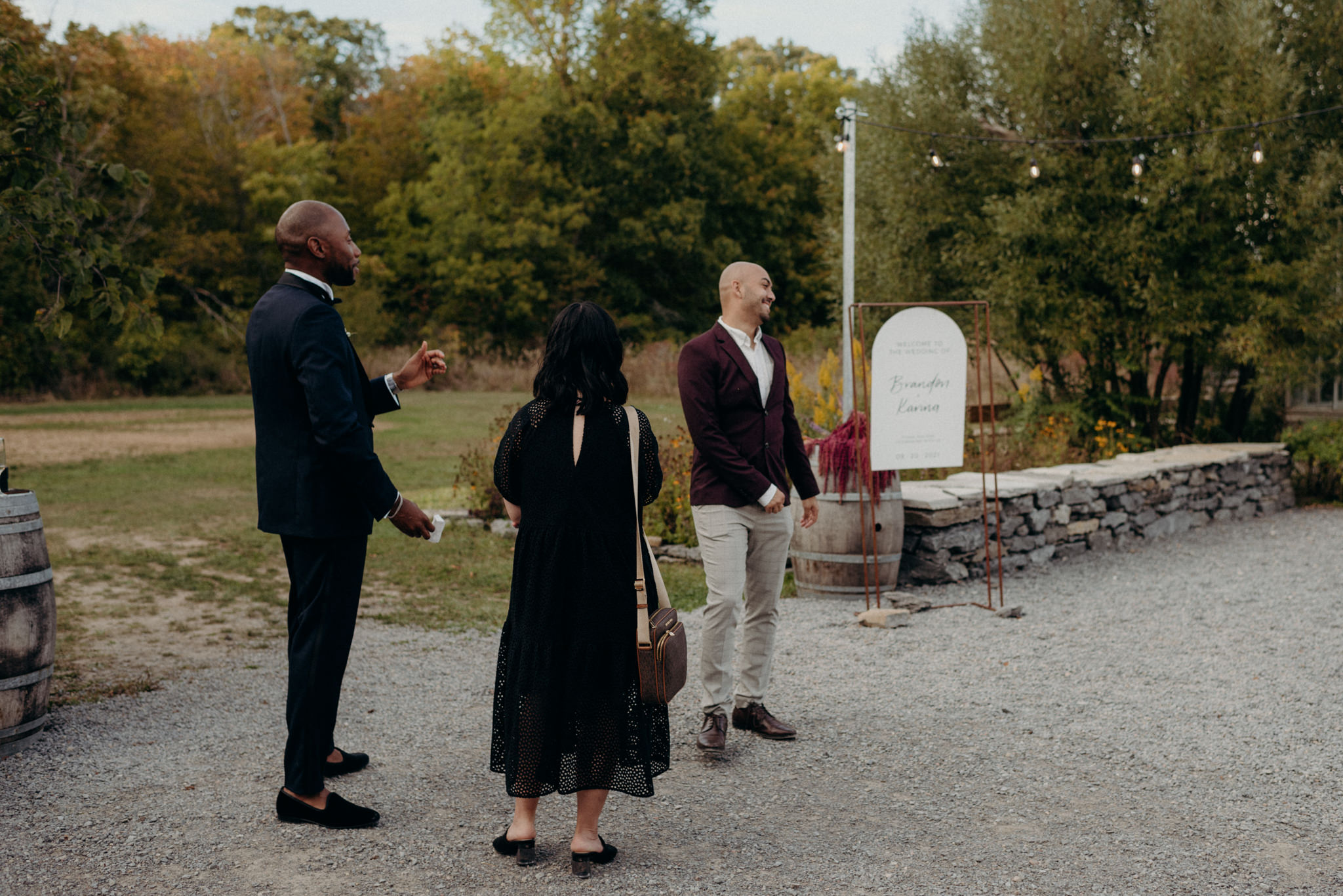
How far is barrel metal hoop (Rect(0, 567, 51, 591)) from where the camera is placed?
13.5ft

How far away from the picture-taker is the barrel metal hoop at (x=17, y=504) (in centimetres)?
414

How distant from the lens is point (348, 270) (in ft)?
12.1

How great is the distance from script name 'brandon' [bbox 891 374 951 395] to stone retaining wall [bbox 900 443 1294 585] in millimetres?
942

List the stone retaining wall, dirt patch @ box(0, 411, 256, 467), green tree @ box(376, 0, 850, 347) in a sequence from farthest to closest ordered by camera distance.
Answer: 1. green tree @ box(376, 0, 850, 347)
2. dirt patch @ box(0, 411, 256, 467)
3. the stone retaining wall

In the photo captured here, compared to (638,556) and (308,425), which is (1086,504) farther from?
(308,425)

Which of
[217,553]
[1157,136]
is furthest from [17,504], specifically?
[1157,136]

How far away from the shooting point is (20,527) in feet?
13.7

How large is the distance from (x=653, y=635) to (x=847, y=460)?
4145 mm

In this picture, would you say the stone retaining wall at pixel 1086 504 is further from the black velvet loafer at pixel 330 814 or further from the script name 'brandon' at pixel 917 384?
the black velvet loafer at pixel 330 814

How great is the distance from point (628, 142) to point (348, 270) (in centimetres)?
3465

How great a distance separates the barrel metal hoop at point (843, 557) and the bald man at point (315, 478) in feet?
13.7

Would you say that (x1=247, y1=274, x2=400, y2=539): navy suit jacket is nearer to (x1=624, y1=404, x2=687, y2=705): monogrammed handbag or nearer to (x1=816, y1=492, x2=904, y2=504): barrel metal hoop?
(x1=624, y1=404, x2=687, y2=705): monogrammed handbag

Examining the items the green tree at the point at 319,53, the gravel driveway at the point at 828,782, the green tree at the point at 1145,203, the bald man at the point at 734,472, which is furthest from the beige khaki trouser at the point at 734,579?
the green tree at the point at 319,53

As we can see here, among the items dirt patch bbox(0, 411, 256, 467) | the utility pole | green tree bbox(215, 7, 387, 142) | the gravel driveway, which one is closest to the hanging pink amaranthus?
the gravel driveway
